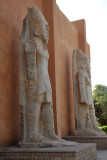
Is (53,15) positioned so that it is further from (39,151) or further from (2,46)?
(39,151)

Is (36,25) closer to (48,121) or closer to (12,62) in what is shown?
(12,62)

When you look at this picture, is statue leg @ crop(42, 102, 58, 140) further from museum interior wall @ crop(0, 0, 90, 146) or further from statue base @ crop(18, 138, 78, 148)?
Answer: museum interior wall @ crop(0, 0, 90, 146)

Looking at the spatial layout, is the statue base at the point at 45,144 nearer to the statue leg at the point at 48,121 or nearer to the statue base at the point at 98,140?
the statue leg at the point at 48,121

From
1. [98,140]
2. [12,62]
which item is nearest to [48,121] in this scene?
[12,62]

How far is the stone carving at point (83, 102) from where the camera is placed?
8.89 m

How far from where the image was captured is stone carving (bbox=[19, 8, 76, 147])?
5.47 meters

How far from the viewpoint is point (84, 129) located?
8.85m

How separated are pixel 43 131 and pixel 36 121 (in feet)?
1.29

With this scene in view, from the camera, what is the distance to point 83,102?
29.1 feet

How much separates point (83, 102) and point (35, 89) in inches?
143

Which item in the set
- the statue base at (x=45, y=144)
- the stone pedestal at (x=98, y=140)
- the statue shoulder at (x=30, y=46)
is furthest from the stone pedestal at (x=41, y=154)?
the stone pedestal at (x=98, y=140)

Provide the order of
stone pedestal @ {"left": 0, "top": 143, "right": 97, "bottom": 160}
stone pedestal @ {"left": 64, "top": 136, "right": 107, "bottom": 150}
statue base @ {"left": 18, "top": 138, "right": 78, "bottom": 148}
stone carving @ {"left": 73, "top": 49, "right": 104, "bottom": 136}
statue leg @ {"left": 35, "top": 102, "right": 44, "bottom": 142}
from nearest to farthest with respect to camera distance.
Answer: stone pedestal @ {"left": 0, "top": 143, "right": 97, "bottom": 160} → statue base @ {"left": 18, "top": 138, "right": 78, "bottom": 148} → statue leg @ {"left": 35, "top": 102, "right": 44, "bottom": 142} → stone pedestal @ {"left": 64, "top": 136, "right": 107, "bottom": 150} → stone carving @ {"left": 73, "top": 49, "right": 104, "bottom": 136}

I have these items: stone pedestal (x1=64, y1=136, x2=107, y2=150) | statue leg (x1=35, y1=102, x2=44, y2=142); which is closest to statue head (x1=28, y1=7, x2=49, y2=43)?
statue leg (x1=35, y1=102, x2=44, y2=142)

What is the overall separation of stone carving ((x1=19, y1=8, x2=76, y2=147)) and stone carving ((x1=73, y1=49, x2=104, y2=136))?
3226mm
